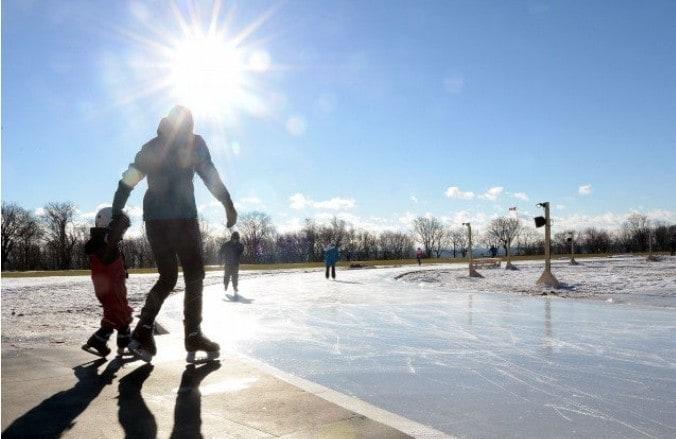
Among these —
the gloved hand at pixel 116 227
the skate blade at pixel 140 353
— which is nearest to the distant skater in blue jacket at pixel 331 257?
the gloved hand at pixel 116 227

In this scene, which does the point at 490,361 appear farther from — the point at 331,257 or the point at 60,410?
the point at 331,257

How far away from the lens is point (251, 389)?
288 cm

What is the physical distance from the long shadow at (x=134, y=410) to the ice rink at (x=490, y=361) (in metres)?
1.03

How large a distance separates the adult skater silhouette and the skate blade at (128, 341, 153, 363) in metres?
0.05

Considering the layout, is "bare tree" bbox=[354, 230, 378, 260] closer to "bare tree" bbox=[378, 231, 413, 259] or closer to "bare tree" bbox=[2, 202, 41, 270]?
"bare tree" bbox=[378, 231, 413, 259]

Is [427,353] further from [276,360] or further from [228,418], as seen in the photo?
[228,418]

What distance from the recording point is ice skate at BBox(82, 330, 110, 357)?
3.80m

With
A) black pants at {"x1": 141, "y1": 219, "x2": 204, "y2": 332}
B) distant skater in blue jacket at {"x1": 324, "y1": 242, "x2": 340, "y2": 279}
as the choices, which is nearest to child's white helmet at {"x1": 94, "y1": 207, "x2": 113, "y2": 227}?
black pants at {"x1": 141, "y1": 219, "x2": 204, "y2": 332}

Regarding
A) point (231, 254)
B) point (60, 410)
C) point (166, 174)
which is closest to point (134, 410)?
point (60, 410)

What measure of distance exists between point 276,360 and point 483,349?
173 cm

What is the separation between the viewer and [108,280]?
167 inches

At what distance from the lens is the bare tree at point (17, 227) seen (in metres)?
74.6

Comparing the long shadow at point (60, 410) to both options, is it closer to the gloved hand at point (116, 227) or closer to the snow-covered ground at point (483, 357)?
the gloved hand at point (116, 227)

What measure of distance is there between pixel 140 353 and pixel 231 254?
10.2 meters
